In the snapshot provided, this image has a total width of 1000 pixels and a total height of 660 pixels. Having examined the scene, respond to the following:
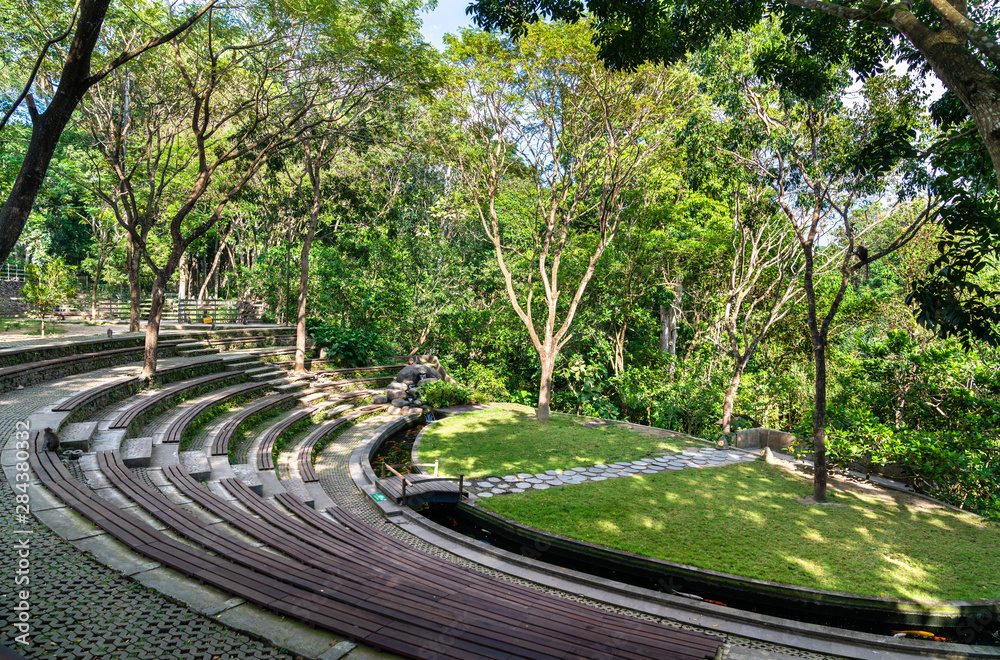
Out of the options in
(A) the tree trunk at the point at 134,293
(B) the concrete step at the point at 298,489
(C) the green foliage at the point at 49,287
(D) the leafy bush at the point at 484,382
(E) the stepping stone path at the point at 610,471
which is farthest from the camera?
(D) the leafy bush at the point at 484,382

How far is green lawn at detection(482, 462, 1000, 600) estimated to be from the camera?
22.1ft

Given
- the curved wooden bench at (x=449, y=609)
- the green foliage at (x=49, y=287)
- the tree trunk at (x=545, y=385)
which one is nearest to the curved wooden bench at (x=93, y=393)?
the curved wooden bench at (x=449, y=609)

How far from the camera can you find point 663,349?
2239cm

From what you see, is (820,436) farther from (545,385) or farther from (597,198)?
(597,198)

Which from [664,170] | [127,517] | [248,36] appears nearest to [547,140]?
[664,170]

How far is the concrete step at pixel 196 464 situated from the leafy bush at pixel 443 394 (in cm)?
929

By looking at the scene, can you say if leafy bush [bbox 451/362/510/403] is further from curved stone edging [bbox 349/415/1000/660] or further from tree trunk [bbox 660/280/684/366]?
curved stone edging [bbox 349/415/1000/660]

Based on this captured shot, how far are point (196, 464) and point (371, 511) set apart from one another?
2.88m

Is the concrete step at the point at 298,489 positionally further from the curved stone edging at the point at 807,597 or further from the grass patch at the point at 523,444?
the curved stone edging at the point at 807,597

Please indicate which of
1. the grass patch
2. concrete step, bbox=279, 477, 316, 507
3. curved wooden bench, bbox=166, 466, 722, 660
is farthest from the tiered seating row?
the grass patch

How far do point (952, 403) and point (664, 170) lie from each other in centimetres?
1088

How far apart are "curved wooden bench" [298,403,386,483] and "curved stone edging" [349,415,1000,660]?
10.2 feet

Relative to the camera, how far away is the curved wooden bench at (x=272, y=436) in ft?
→ 31.1

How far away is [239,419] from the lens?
11.1m
